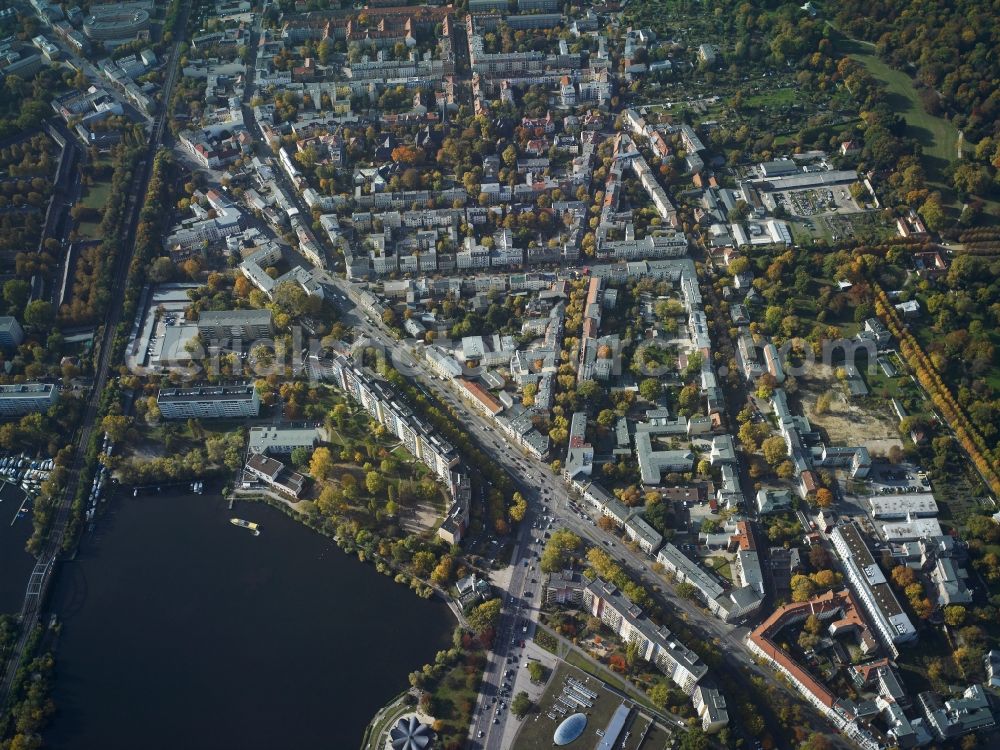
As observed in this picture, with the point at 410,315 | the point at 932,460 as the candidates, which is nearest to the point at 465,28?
the point at 410,315

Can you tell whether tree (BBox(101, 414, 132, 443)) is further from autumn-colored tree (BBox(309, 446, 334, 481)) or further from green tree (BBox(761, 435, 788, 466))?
green tree (BBox(761, 435, 788, 466))

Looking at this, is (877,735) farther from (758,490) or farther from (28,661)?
(28,661)

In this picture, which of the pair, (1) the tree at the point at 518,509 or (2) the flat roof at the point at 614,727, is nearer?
(2) the flat roof at the point at 614,727

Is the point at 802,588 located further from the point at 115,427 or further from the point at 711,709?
the point at 115,427

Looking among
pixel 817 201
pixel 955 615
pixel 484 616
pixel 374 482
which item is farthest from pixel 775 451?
pixel 817 201

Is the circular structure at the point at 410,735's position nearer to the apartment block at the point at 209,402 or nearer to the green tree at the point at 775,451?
the apartment block at the point at 209,402

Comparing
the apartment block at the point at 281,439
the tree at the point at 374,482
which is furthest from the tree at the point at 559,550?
the apartment block at the point at 281,439
